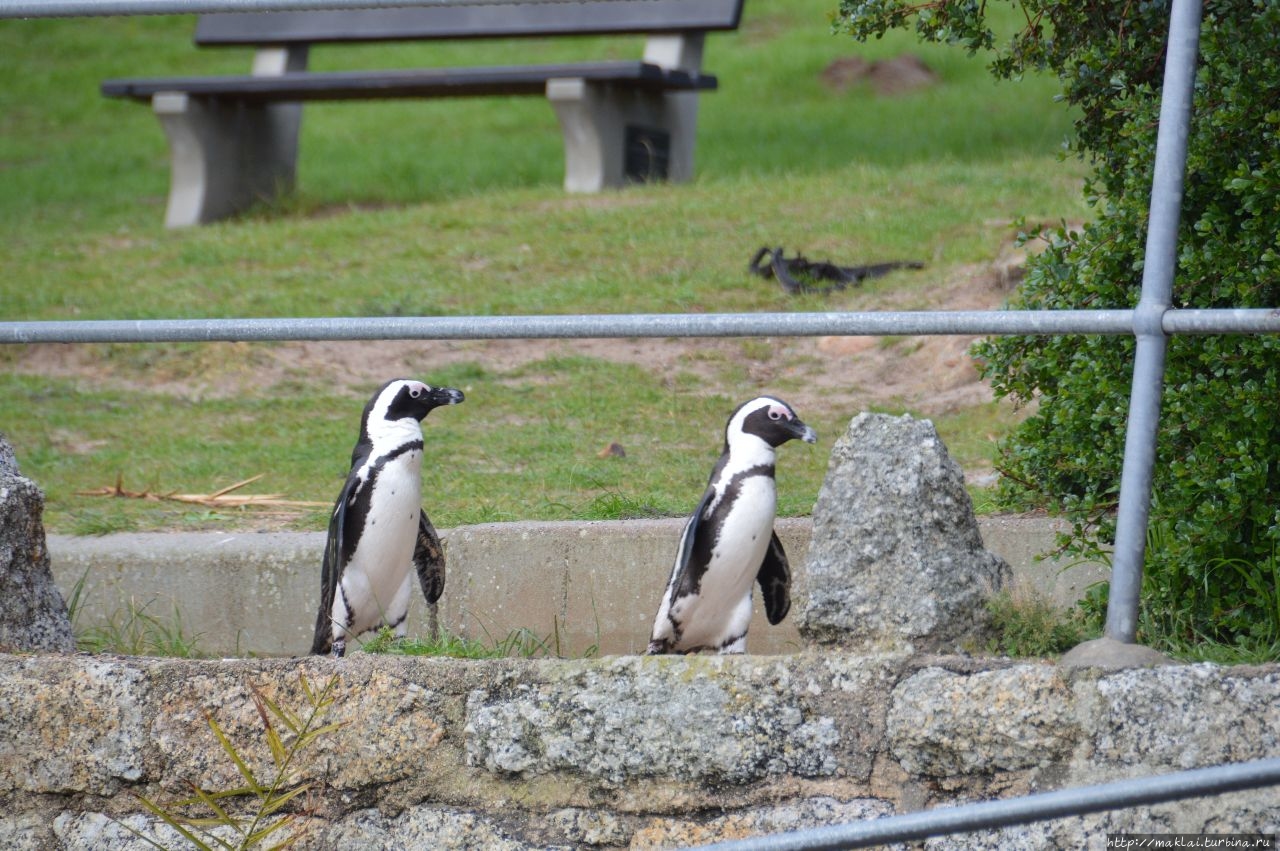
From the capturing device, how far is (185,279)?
857cm

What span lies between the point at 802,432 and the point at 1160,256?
1.10 metres

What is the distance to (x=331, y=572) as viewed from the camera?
11.9ft

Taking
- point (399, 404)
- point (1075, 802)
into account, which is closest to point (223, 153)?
point (399, 404)

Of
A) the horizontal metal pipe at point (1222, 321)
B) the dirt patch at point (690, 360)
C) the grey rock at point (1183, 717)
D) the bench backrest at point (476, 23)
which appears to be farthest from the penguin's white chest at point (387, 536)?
the bench backrest at point (476, 23)

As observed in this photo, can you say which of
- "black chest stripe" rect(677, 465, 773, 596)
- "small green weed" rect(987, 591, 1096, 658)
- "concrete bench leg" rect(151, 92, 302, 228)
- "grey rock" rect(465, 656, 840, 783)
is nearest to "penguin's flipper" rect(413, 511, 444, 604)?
"black chest stripe" rect(677, 465, 773, 596)

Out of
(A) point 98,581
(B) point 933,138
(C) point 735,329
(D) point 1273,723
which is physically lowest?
(A) point 98,581

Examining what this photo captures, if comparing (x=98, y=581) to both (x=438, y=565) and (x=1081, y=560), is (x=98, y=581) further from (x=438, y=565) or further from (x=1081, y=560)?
(x=1081, y=560)

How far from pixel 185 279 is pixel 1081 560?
639 centimetres

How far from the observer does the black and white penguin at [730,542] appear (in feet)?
11.3

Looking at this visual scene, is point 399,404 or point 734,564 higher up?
point 399,404

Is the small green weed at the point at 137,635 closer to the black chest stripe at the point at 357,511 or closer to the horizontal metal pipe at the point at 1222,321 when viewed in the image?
the black chest stripe at the point at 357,511

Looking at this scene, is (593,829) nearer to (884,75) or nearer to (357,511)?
(357,511)

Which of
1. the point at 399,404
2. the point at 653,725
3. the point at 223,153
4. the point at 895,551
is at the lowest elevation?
the point at 653,725

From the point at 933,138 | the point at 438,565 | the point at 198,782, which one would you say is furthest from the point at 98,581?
the point at 933,138
